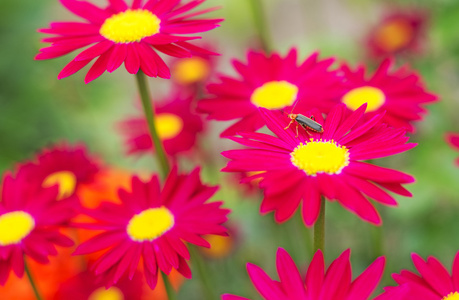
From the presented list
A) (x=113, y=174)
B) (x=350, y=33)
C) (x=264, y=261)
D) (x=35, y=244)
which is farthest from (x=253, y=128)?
(x=350, y=33)

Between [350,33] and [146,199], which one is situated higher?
[350,33]

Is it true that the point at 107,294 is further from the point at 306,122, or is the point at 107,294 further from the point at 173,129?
the point at 306,122

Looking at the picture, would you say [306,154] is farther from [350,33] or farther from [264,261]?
[350,33]

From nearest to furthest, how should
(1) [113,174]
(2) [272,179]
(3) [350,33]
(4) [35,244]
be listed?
(2) [272,179], (4) [35,244], (1) [113,174], (3) [350,33]

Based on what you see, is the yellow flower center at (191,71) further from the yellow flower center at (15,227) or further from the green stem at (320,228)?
the green stem at (320,228)

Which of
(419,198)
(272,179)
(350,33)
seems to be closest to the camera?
(272,179)

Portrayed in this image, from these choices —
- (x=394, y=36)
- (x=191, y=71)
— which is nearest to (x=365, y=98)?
(x=191, y=71)

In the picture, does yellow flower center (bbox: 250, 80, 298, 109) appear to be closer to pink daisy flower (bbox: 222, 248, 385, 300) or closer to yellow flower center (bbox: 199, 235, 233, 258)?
pink daisy flower (bbox: 222, 248, 385, 300)
